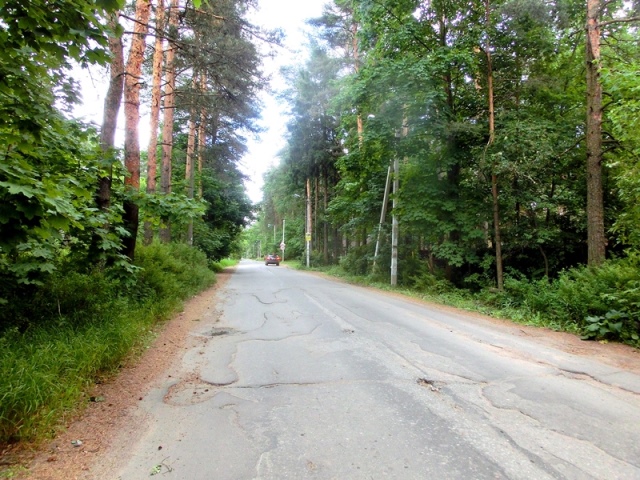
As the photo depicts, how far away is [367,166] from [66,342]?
14.1 metres

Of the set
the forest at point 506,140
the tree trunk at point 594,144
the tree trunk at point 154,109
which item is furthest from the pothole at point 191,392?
the tree trunk at point 594,144

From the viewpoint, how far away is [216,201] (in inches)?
968

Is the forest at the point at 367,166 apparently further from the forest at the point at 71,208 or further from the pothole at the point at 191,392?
the pothole at the point at 191,392

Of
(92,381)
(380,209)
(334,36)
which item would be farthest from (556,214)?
(334,36)

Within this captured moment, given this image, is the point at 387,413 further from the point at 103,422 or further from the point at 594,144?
the point at 594,144

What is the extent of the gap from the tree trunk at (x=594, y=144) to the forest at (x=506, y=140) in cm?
3

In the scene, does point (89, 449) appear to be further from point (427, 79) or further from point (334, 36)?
point (334, 36)

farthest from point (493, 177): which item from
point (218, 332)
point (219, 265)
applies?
point (219, 265)

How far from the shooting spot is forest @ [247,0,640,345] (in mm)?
9578

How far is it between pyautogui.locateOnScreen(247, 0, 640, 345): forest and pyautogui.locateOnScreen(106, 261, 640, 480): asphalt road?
4633 mm

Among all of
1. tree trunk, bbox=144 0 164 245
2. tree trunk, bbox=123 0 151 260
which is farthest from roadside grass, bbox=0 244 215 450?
tree trunk, bbox=144 0 164 245

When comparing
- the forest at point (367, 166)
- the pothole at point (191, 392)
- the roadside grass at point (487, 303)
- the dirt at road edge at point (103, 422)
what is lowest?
the dirt at road edge at point (103, 422)

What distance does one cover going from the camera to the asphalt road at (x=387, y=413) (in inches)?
105

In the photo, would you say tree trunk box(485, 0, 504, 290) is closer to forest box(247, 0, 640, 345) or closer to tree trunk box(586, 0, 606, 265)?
forest box(247, 0, 640, 345)
